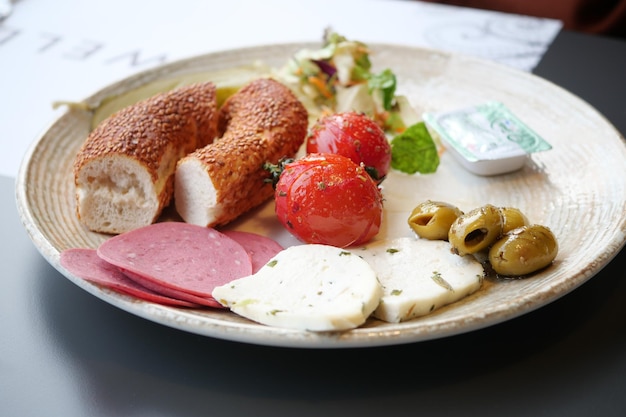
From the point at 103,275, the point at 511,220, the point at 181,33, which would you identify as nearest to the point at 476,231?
the point at 511,220

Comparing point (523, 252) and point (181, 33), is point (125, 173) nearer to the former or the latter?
point (523, 252)

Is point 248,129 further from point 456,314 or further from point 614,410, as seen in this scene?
point 614,410

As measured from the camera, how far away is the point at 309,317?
122 cm

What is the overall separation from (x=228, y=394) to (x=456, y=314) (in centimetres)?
42

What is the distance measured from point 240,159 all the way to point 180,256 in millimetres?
323

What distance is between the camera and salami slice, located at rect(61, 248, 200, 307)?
1330 mm

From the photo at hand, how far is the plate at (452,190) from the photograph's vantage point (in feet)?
4.11

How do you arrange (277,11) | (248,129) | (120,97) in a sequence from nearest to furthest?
1. (248,129)
2. (120,97)
3. (277,11)

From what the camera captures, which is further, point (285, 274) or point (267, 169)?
point (267, 169)

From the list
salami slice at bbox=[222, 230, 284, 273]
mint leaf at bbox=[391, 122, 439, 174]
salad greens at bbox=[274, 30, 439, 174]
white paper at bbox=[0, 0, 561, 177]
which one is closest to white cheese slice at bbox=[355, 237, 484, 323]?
salami slice at bbox=[222, 230, 284, 273]

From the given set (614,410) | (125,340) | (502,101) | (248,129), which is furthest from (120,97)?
(614,410)

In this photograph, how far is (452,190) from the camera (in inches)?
75.2

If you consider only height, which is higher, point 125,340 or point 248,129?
point 248,129

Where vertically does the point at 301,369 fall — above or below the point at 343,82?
below
